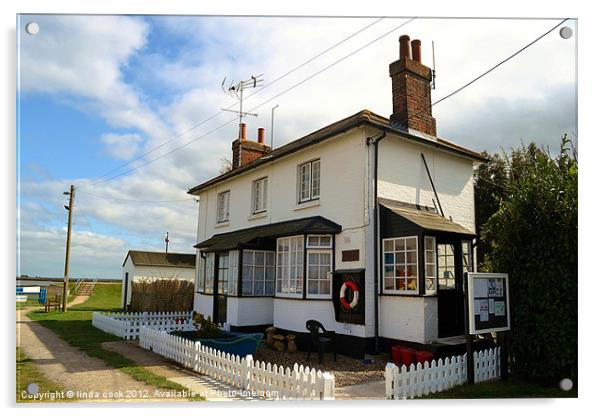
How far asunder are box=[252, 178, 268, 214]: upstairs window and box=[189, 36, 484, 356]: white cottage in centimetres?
7

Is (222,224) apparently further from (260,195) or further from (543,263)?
(543,263)

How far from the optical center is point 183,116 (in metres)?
7.90

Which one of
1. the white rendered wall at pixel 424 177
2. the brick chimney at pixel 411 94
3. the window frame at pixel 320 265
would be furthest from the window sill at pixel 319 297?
the brick chimney at pixel 411 94

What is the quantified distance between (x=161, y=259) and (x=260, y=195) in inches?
582

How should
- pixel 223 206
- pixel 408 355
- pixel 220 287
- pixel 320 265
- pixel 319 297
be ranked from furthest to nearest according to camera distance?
pixel 223 206 → pixel 220 287 → pixel 320 265 → pixel 319 297 → pixel 408 355

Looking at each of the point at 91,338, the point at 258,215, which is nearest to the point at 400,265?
the point at 258,215

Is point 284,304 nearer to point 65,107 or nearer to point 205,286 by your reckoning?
point 205,286

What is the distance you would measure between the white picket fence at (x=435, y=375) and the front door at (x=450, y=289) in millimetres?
1651

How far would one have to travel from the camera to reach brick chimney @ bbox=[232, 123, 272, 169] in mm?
17766

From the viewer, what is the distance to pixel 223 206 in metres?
17.3

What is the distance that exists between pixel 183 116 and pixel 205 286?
9.59 meters

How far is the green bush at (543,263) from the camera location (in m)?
7.33

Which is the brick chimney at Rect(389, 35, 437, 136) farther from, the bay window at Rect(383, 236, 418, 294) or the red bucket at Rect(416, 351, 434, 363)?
the red bucket at Rect(416, 351, 434, 363)
